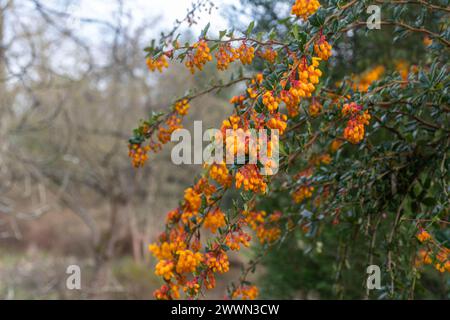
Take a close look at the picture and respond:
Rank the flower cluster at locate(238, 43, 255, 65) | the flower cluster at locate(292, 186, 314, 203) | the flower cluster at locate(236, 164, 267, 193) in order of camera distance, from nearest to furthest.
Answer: the flower cluster at locate(236, 164, 267, 193), the flower cluster at locate(238, 43, 255, 65), the flower cluster at locate(292, 186, 314, 203)

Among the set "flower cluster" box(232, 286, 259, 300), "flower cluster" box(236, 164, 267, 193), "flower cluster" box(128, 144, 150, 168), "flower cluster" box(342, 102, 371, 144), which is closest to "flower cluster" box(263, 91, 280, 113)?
"flower cluster" box(236, 164, 267, 193)

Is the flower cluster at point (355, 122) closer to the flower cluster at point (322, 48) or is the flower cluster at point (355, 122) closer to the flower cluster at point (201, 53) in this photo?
the flower cluster at point (322, 48)

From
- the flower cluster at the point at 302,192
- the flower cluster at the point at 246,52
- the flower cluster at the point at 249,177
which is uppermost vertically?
the flower cluster at the point at 246,52

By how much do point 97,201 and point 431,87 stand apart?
979 centimetres

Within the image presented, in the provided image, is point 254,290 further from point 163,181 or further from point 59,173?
point 163,181

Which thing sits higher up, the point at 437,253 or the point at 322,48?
the point at 322,48

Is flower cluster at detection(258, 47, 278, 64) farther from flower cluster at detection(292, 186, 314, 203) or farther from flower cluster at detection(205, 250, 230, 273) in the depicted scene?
flower cluster at detection(205, 250, 230, 273)

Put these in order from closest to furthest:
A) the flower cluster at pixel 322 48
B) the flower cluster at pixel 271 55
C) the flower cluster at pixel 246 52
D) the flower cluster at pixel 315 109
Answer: the flower cluster at pixel 322 48 → the flower cluster at pixel 246 52 → the flower cluster at pixel 271 55 → the flower cluster at pixel 315 109

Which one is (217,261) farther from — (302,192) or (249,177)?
(302,192)

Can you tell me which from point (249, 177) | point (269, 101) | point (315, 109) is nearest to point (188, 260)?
point (249, 177)

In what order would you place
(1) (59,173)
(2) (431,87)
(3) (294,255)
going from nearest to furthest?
(2) (431,87)
(3) (294,255)
(1) (59,173)

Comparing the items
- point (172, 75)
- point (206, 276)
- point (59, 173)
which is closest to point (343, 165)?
point (206, 276)

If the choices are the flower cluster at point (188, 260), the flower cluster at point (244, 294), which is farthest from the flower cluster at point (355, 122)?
the flower cluster at point (244, 294)

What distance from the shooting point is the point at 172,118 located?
1.98 m
